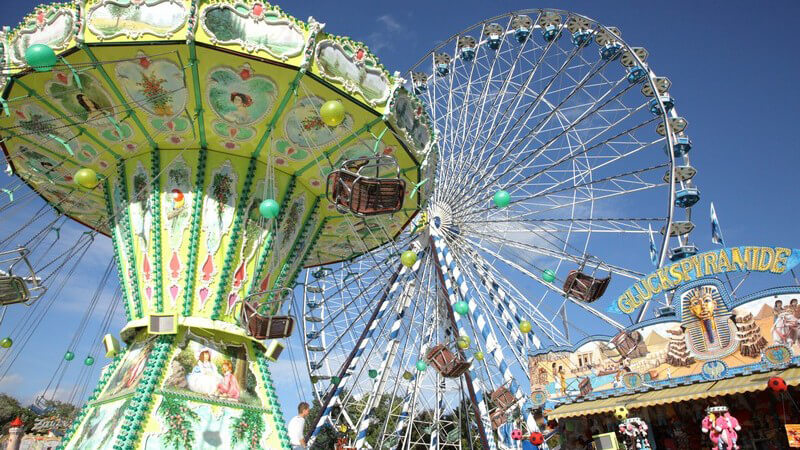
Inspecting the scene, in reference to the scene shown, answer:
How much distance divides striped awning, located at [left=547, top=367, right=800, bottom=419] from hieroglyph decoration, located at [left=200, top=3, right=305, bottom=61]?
910 centimetres

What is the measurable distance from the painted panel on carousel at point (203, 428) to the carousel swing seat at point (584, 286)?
725 centimetres

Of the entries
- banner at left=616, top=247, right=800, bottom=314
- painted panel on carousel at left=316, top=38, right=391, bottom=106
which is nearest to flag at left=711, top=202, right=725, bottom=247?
banner at left=616, top=247, right=800, bottom=314

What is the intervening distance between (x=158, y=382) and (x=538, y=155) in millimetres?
12300

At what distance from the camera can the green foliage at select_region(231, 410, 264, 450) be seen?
831 cm

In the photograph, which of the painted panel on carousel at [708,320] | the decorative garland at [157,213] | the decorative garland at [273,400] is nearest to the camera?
the decorative garland at [273,400]

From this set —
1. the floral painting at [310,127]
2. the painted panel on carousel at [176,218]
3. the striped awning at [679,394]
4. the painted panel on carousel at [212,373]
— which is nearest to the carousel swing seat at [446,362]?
the striped awning at [679,394]

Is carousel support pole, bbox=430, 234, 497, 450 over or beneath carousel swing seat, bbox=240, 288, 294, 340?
A: over

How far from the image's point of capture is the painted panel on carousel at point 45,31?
7.66 meters

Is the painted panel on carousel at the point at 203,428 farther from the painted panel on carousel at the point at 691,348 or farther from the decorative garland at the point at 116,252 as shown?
the painted panel on carousel at the point at 691,348

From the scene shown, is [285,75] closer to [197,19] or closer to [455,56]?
[197,19]

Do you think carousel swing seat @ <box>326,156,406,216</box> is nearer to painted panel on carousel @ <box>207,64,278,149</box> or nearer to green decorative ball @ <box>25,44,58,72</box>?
painted panel on carousel @ <box>207,64,278,149</box>

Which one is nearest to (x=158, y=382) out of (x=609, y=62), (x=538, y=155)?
(x=538, y=155)

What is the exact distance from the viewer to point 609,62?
16859 millimetres

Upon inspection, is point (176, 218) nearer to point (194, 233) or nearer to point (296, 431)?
point (194, 233)
